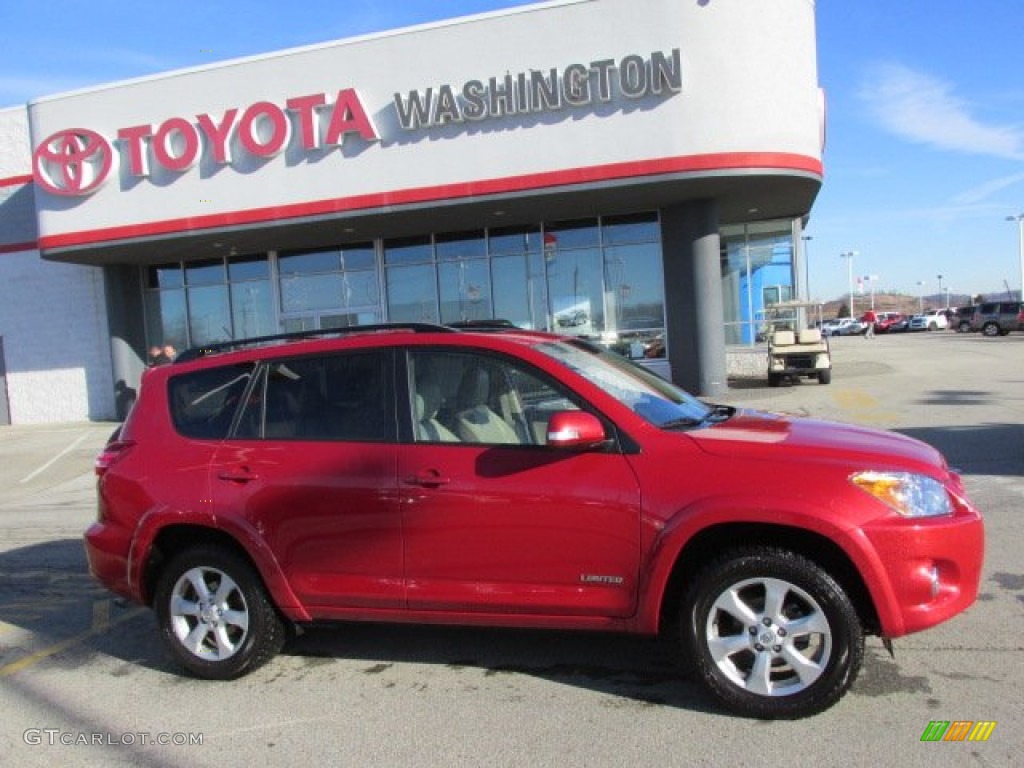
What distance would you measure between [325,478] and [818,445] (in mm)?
2328

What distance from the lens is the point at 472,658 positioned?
4.47 metres

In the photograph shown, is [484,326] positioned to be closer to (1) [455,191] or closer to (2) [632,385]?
(2) [632,385]

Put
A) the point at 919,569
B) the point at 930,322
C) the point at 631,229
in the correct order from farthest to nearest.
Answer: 1. the point at 930,322
2. the point at 631,229
3. the point at 919,569

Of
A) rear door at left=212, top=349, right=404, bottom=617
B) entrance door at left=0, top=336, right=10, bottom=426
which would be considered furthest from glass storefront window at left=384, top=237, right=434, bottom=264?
rear door at left=212, top=349, right=404, bottom=617

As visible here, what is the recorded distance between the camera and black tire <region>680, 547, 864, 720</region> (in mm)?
3455

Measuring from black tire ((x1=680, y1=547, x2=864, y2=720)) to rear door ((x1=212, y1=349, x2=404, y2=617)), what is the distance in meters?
1.46

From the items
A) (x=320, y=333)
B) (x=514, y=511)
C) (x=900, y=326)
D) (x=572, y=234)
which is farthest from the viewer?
(x=900, y=326)

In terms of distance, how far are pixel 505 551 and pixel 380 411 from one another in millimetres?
967

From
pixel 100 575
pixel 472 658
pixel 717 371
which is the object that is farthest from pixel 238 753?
pixel 717 371

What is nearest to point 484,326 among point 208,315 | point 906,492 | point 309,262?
point 906,492

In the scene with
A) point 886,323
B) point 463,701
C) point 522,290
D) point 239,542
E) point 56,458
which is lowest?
point 463,701

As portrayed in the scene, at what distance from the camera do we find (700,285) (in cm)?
1744

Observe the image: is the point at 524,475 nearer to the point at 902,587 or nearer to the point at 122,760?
the point at 902,587

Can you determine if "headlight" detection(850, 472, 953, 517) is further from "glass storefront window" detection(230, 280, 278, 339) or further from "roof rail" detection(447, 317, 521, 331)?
"glass storefront window" detection(230, 280, 278, 339)
